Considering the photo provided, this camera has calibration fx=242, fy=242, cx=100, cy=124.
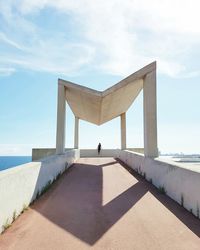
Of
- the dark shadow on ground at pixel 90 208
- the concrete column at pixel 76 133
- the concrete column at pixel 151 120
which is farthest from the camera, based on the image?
the concrete column at pixel 76 133

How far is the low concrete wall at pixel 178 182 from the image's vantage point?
4.82 metres

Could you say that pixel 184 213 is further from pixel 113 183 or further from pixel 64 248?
pixel 113 183

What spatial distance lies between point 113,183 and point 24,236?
4.91 metres

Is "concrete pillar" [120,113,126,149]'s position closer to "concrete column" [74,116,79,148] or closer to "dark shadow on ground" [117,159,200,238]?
"concrete column" [74,116,79,148]

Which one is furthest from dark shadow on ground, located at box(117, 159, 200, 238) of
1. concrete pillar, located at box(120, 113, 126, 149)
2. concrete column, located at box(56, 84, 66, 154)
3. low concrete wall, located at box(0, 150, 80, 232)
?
concrete pillar, located at box(120, 113, 126, 149)

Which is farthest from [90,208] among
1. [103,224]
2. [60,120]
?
[60,120]

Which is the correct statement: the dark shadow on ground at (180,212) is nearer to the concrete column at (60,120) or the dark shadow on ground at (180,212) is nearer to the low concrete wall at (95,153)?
the concrete column at (60,120)

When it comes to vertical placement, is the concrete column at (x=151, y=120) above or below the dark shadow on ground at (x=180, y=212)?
above

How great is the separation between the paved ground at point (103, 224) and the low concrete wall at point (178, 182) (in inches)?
8.2

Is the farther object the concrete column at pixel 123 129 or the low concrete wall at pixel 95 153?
the low concrete wall at pixel 95 153

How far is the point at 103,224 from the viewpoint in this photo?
14.2 feet

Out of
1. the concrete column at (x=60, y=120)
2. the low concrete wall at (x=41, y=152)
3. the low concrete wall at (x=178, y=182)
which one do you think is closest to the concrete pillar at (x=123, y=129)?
the low concrete wall at (x=41, y=152)

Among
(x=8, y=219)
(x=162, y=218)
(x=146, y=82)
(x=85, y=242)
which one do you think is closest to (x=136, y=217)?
(x=162, y=218)

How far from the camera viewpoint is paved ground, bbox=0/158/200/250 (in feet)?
11.5
